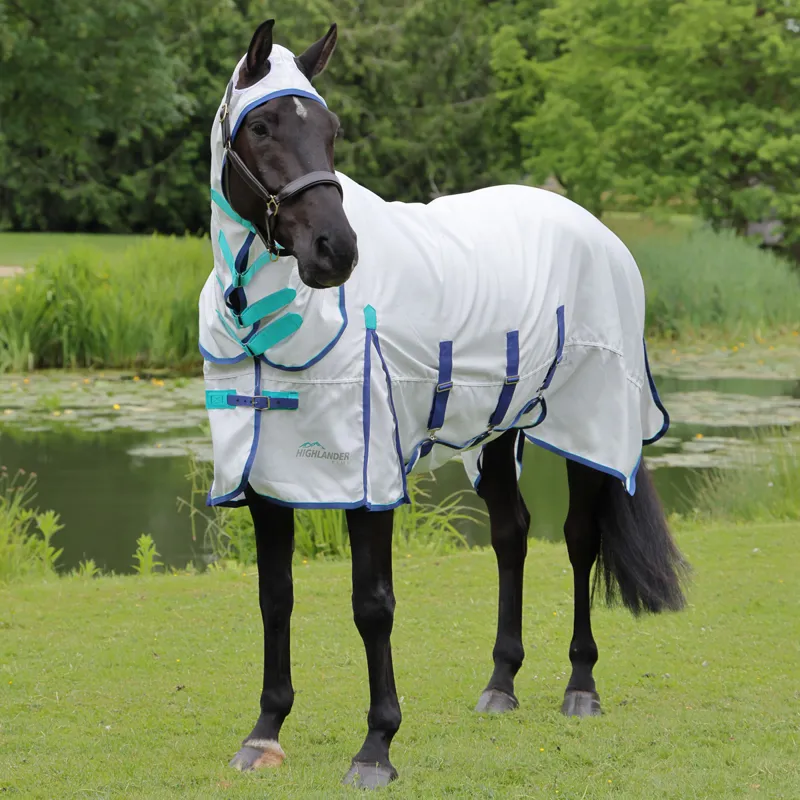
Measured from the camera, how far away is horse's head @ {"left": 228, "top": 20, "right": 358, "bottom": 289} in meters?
2.80

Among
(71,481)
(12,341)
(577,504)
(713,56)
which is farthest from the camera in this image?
(713,56)

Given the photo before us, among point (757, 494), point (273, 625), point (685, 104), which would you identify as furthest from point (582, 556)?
point (685, 104)

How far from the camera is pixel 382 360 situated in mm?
Answer: 3170

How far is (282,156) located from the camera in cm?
291

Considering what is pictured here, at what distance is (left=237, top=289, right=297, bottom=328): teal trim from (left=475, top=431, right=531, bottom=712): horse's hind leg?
1378 mm

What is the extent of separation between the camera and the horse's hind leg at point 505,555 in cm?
409

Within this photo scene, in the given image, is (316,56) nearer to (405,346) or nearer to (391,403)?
(405,346)

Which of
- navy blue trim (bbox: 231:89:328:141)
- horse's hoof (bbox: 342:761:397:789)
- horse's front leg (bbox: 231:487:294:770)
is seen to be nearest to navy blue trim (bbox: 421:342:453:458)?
horse's front leg (bbox: 231:487:294:770)

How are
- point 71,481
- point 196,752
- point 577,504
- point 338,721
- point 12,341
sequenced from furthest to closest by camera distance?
point 12,341 < point 71,481 < point 577,504 < point 338,721 < point 196,752

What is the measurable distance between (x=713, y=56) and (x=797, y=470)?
15.3 meters

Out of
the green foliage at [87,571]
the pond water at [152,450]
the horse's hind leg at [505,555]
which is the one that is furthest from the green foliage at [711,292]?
the horse's hind leg at [505,555]

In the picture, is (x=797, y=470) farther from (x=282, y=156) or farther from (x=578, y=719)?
(x=282, y=156)

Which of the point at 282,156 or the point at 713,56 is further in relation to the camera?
the point at 713,56

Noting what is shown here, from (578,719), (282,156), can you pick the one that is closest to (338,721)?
(578,719)
